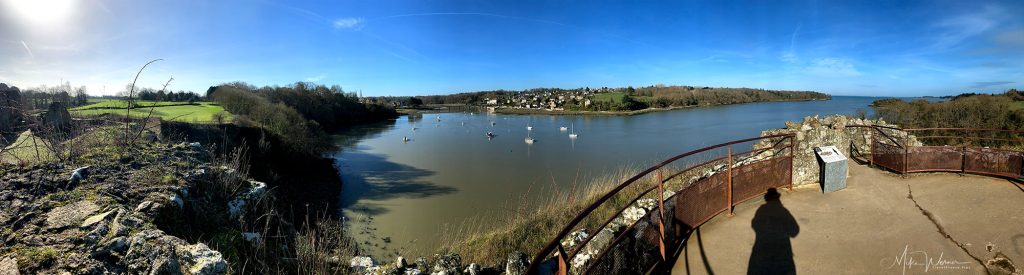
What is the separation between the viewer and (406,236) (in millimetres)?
11266

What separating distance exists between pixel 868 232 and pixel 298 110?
1821 inches

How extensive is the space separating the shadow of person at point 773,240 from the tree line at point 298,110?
68.5 feet

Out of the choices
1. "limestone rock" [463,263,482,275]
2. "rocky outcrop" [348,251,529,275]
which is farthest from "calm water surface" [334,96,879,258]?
"limestone rock" [463,263,482,275]

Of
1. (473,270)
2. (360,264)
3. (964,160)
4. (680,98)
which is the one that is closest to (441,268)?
(473,270)

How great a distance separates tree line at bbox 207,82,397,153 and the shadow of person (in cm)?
2088

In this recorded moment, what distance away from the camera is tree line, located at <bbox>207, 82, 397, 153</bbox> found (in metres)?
21.9

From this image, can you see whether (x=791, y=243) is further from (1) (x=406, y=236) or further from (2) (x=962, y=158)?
(1) (x=406, y=236)

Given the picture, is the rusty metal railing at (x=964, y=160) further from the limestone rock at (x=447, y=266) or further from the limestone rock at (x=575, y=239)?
the limestone rock at (x=447, y=266)

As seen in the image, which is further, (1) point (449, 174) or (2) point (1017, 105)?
(1) point (449, 174)

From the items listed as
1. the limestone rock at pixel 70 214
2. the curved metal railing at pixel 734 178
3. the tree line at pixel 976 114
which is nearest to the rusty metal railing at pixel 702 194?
the curved metal railing at pixel 734 178

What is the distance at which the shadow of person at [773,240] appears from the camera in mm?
3429

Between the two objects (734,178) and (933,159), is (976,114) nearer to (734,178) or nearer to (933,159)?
(933,159)

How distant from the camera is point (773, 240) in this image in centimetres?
391

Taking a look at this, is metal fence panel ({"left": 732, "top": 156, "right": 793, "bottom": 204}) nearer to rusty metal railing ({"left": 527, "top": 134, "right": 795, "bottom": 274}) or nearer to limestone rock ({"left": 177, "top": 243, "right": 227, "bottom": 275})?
rusty metal railing ({"left": 527, "top": 134, "right": 795, "bottom": 274})
